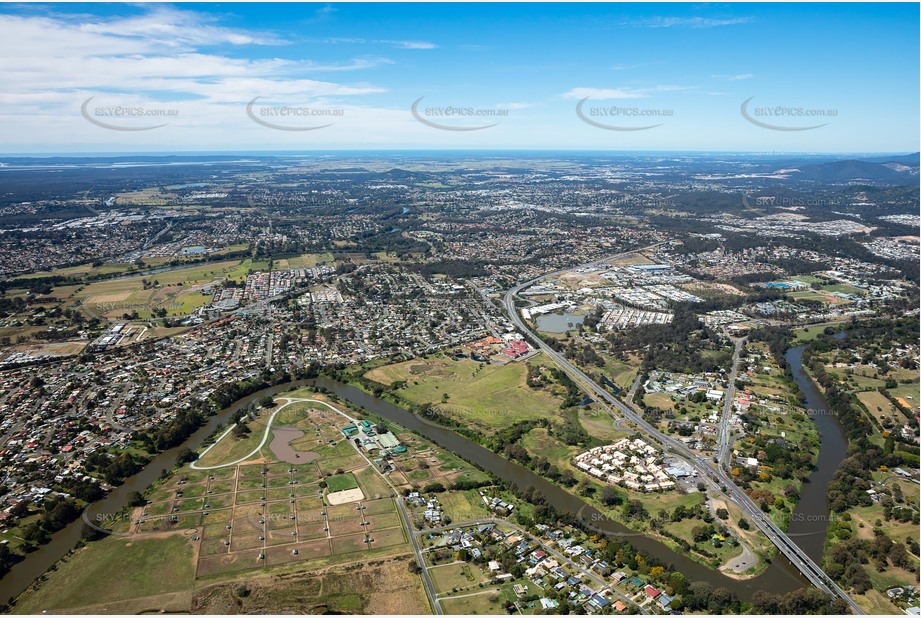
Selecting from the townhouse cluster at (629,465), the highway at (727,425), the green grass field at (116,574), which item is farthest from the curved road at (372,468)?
the highway at (727,425)

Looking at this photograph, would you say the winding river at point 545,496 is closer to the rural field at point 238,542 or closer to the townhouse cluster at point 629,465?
the rural field at point 238,542

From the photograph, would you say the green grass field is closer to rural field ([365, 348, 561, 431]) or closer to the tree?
rural field ([365, 348, 561, 431])

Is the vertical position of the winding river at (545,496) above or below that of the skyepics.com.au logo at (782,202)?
below

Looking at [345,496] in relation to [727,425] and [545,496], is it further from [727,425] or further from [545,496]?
[727,425]

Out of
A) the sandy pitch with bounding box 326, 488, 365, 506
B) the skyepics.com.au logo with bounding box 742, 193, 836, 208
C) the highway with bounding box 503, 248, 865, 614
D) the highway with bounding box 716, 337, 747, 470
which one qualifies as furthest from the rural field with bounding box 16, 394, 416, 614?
the skyepics.com.au logo with bounding box 742, 193, 836, 208

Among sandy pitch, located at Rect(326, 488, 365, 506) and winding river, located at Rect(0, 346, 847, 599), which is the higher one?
sandy pitch, located at Rect(326, 488, 365, 506)

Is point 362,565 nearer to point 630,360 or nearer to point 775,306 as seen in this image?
point 630,360

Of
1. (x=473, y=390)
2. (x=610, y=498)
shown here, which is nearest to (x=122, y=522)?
(x=473, y=390)
